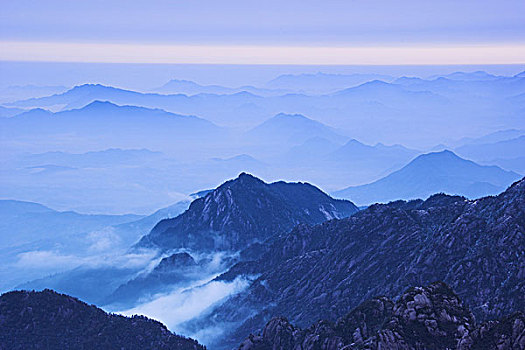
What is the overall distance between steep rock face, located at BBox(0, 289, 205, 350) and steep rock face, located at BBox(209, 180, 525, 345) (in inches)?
1432

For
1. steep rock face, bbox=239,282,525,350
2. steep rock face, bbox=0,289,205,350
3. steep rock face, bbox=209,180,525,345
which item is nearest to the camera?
steep rock face, bbox=239,282,525,350

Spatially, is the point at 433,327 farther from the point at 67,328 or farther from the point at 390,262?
the point at 390,262

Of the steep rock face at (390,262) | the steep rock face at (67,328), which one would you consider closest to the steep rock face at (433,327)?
the steep rock face at (390,262)

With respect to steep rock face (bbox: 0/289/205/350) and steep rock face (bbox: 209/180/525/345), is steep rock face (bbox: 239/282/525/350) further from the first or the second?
steep rock face (bbox: 0/289/205/350)

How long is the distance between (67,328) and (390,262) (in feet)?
241

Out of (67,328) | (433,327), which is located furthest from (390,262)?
(433,327)

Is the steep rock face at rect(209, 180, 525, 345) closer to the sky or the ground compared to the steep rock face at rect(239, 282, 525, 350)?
closer to the ground

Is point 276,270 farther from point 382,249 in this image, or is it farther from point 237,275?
point 382,249

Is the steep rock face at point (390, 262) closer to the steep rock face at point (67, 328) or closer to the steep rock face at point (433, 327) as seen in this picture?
the steep rock face at point (433, 327)

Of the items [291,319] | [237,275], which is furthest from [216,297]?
[291,319]

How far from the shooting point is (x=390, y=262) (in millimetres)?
135750

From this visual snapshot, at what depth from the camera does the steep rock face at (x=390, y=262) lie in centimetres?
10531

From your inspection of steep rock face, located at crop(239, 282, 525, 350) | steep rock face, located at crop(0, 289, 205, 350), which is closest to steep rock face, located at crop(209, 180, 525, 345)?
steep rock face, located at crop(239, 282, 525, 350)

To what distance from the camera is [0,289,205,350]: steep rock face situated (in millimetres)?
104750
